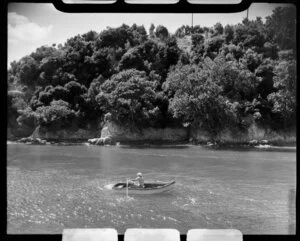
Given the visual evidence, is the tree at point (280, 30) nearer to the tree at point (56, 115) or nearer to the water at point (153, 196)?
the water at point (153, 196)

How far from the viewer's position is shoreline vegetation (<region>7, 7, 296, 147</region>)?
Answer: 52.5 ft

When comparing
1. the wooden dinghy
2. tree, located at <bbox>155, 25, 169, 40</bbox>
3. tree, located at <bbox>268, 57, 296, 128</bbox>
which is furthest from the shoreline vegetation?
the wooden dinghy

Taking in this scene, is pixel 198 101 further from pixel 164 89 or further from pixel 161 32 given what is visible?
pixel 161 32

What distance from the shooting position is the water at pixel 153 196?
836 centimetres

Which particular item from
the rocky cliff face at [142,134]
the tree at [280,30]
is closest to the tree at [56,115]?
the rocky cliff face at [142,134]

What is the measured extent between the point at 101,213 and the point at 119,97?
28.0ft

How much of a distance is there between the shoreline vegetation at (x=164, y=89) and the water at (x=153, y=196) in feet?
3.03

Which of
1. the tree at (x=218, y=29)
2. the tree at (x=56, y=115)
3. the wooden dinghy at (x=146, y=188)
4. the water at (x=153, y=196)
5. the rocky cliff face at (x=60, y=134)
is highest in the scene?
the tree at (x=218, y=29)

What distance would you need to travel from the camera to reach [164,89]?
16.8 m

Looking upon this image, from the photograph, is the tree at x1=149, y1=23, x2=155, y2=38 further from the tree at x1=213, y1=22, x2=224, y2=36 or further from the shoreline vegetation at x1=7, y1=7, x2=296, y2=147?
the tree at x1=213, y1=22, x2=224, y2=36

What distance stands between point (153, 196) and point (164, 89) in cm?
868

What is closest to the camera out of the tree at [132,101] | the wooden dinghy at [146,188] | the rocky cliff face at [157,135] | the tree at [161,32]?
the wooden dinghy at [146,188]

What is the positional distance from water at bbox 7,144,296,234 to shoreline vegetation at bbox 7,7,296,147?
36.3 inches
